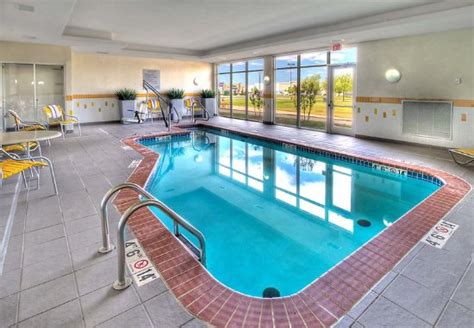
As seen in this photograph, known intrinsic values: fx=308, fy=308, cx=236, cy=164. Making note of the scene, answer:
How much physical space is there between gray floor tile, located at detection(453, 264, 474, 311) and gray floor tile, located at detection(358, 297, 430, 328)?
0.41m

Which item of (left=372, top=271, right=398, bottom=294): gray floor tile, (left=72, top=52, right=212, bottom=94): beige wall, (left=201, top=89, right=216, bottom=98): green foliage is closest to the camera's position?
(left=372, top=271, right=398, bottom=294): gray floor tile

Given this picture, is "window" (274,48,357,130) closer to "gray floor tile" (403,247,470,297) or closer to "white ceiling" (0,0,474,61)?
"white ceiling" (0,0,474,61)

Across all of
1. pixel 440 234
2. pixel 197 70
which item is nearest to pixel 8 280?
pixel 440 234

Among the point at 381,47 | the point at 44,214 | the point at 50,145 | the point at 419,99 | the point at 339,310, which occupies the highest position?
the point at 381,47

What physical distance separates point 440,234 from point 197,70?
12.4 m

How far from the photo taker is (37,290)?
2.10m

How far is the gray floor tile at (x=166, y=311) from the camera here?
71.7 inches

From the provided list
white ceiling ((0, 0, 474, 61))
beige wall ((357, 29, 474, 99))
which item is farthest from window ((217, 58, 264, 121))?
beige wall ((357, 29, 474, 99))

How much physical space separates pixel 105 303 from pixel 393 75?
24.6ft

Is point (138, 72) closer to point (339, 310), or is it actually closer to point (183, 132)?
point (183, 132)

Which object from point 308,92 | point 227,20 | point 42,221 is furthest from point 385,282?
point 308,92

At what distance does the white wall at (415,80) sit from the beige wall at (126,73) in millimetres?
7784

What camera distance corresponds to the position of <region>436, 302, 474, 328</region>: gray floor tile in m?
1.80

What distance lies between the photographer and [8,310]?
6.23 feet
